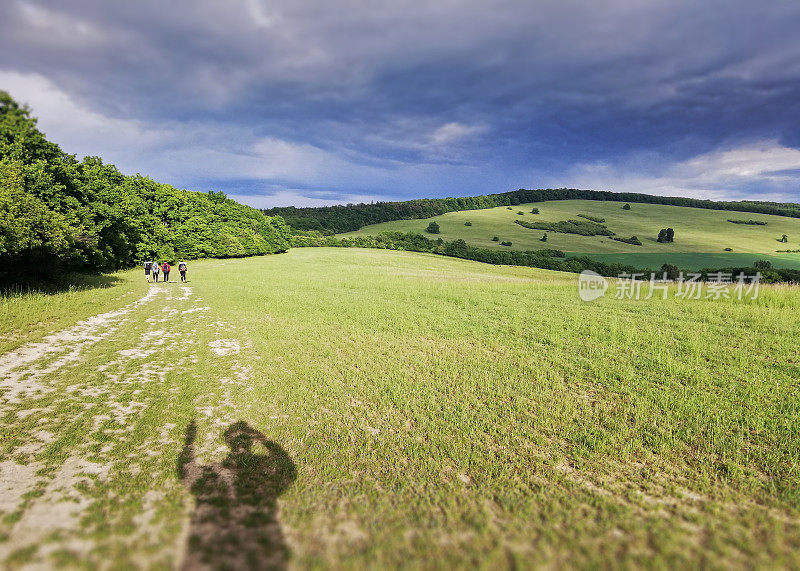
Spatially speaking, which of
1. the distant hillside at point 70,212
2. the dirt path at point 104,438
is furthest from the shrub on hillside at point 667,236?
the distant hillside at point 70,212

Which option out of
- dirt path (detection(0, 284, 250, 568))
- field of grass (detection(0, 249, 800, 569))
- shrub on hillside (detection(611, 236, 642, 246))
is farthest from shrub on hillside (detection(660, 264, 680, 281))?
dirt path (detection(0, 284, 250, 568))

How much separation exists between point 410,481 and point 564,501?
2347 millimetres

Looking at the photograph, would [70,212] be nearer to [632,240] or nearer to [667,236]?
[632,240]

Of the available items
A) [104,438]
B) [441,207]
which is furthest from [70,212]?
[441,207]

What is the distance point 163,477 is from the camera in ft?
18.2

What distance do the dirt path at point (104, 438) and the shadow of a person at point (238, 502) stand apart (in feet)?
0.62

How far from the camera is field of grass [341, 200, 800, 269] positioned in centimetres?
7281

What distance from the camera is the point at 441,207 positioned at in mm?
144375

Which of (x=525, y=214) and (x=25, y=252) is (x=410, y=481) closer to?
(x=25, y=252)

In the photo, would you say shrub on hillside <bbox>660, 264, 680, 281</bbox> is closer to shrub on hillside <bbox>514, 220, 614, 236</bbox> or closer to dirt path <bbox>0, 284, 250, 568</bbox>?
shrub on hillside <bbox>514, 220, 614, 236</bbox>

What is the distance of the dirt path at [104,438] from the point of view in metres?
4.06

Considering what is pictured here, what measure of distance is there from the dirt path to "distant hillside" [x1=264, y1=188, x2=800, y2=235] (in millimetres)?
91182

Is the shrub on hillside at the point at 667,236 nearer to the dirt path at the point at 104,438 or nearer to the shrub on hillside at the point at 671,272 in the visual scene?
the shrub on hillside at the point at 671,272

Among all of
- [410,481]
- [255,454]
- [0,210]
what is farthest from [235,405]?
[0,210]
